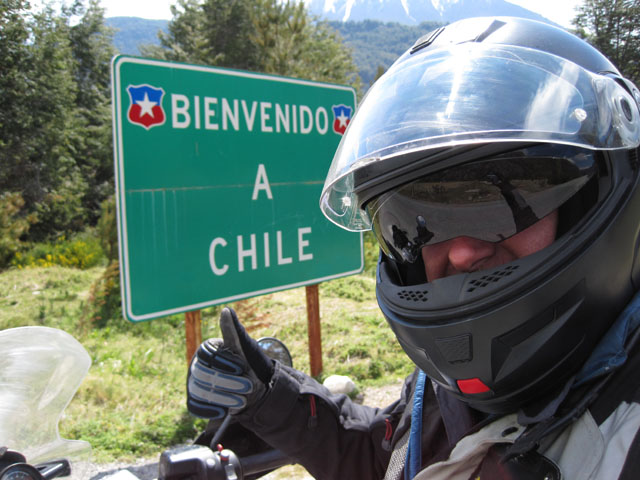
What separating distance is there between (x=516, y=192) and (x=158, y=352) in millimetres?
4759

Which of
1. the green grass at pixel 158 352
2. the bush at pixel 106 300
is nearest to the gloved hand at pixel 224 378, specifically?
the green grass at pixel 158 352

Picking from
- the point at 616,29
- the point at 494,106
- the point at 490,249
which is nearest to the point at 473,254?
the point at 490,249

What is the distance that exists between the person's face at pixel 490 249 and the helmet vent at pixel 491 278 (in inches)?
3.3

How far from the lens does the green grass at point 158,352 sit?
3621 mm

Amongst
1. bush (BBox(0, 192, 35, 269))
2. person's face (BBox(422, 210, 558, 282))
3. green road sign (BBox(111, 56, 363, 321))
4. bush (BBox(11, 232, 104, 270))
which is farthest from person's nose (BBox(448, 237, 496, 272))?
bush (BBox(0, 192, 35, 269))

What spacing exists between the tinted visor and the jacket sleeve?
2.24ft

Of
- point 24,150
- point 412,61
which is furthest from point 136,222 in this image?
point 24,150

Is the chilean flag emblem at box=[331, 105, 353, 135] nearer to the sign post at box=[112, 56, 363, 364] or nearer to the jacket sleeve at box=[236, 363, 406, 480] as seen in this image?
the sign post at box=[112, 56, 363, 364]

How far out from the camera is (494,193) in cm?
115

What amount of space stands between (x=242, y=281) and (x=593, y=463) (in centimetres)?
294

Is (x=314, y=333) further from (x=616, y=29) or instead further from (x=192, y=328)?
(x=616, y=29)

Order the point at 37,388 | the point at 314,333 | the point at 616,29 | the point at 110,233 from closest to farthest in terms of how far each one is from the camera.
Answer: the point at 37,388, the point at 314,333, the point at 616,29, the point at 110,233

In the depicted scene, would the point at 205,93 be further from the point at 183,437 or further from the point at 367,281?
the point at 367,281

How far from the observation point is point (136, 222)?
3.10 metres
